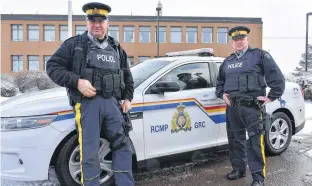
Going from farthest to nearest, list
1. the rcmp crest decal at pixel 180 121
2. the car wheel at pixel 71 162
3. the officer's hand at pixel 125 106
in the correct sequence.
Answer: the rcmp crest decal at pixel 180 121 → the car wheel at pixel 71 162 → the officer's hand at pixel 125 106

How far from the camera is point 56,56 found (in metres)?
2.89

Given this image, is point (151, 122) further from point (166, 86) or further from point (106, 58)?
point (106, 58)

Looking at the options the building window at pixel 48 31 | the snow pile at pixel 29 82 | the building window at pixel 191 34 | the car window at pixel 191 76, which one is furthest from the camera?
the building window at pixel 191 34

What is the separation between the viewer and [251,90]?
12.6ft

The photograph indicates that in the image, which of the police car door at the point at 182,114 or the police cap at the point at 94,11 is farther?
the police car door at the point at 182,114

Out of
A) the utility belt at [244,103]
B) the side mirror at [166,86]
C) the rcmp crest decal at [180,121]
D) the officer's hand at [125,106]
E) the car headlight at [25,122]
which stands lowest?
the rcmp crest decal at [180,121]

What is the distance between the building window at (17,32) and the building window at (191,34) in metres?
20.4

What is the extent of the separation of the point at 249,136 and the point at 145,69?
62.8 inches

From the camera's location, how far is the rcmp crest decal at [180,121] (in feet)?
13.3

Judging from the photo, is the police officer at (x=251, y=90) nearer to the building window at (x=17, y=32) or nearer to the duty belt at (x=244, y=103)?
the duty belt at (x=244, y=103)

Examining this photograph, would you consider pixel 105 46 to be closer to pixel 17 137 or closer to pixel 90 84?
pixel 90 84

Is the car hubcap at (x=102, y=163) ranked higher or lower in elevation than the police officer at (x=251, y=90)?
lower

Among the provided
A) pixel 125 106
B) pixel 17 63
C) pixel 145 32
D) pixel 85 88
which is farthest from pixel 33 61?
pixel 85 88

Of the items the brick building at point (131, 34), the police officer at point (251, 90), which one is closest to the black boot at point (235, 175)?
the police officer at point (251, 90)
